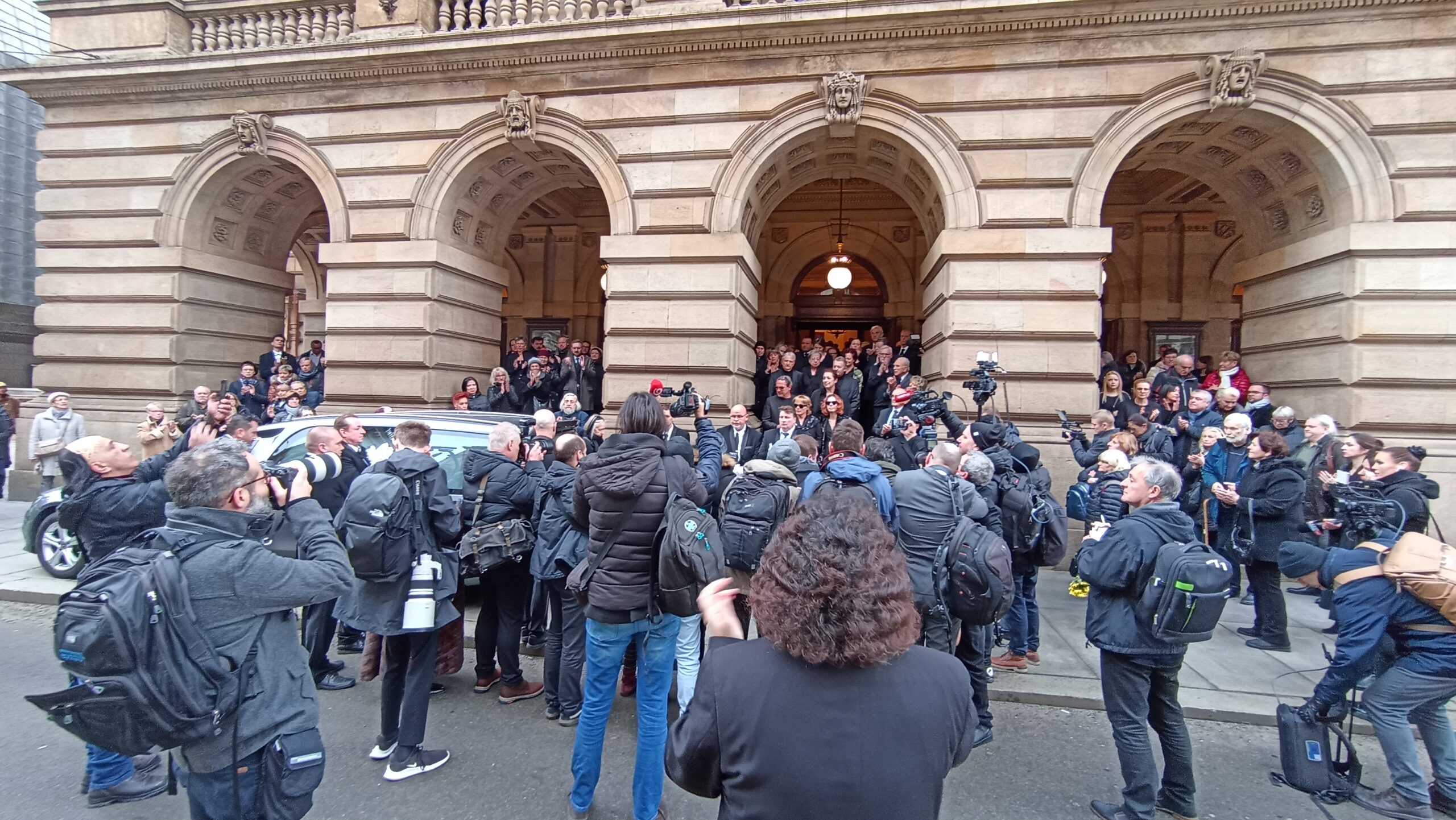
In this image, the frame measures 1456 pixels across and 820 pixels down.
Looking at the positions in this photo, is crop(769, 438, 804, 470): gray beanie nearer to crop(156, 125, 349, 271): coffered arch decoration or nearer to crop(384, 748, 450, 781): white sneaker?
crop(384, 748, 450, 781): white sneaker

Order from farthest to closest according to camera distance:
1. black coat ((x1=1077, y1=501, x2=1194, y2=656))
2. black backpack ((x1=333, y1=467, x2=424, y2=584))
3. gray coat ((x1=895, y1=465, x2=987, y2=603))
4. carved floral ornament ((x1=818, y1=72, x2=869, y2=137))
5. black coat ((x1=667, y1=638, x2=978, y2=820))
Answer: carved floral ornament ((x1=818, y1=72, x2=869, y2=137))
gray coat ((x1=895, y1=465, x2=987, y2=603))
black backpack ((x1=333, y1=467, x2=424, y2=584))
black coat ((x1=1077, y1=501, x2=1194, y2=656))
black coat ((x1=667, y1=638, x2=978, y2=820))

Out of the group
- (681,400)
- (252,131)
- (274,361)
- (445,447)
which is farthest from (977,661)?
(252,131)

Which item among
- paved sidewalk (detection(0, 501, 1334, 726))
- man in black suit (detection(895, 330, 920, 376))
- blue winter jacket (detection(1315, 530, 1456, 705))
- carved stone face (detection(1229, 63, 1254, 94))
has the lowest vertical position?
paved sidewalk (detection(0, 501, 1334, 726))

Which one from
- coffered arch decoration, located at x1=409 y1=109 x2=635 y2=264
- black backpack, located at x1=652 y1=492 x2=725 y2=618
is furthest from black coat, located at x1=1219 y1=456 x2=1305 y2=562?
coffered arch decoration, located at x1=409 y1=109 x2=635 y2=264

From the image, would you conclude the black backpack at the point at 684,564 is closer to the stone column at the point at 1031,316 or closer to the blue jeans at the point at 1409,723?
the blue jeans at the point at 1409,723

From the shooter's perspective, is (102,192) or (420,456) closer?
(420,456)

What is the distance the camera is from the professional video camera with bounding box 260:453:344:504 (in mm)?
2797

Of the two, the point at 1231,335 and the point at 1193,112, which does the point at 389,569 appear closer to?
the point at 1193,112

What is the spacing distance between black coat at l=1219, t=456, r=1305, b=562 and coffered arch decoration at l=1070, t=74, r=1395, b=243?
13.5ft

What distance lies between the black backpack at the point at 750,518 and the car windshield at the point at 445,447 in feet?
8.99

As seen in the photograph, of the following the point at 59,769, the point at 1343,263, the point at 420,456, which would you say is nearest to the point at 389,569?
the point at 420,456

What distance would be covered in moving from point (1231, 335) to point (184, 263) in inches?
755

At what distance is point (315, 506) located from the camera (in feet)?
8.83

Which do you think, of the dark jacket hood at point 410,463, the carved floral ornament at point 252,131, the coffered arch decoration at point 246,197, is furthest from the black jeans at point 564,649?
the carved floral ornament at point 252,131
